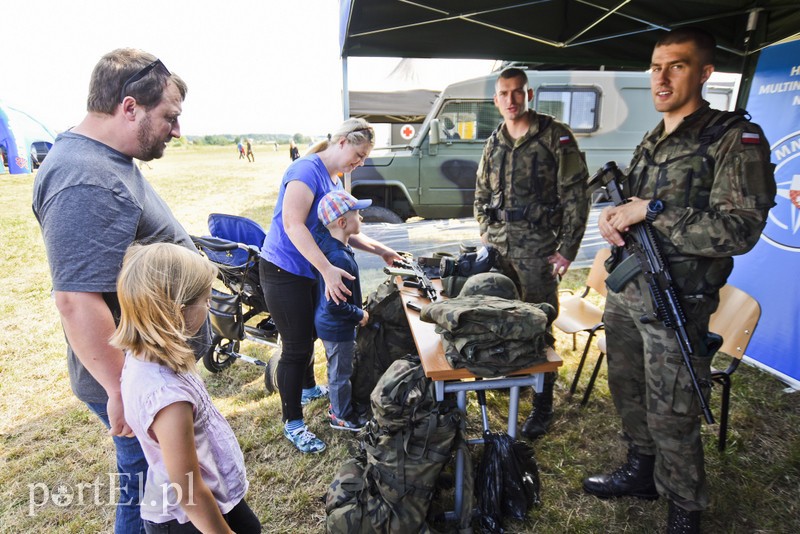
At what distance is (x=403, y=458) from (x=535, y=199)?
5.86 ft

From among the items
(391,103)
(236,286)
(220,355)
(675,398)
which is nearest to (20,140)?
(391,103)

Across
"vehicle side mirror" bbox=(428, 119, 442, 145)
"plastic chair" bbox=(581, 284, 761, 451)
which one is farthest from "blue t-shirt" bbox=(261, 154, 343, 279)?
"vehicle side mirror" bbox=(428, 119, 442, 145)

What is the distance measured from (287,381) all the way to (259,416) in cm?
68

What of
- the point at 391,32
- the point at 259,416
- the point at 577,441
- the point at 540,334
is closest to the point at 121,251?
the point at 540,334

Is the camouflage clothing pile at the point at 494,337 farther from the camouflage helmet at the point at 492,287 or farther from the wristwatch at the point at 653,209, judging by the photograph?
the wristwatch at the point at 653,209

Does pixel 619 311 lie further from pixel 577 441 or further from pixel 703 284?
pixel 577 441

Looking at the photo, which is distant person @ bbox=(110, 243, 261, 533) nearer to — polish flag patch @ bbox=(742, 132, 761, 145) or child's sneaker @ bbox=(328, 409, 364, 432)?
child's sneaker @ bbox=(328, 409, 364, 432)

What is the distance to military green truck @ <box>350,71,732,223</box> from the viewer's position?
679cm

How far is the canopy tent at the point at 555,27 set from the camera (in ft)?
10.2

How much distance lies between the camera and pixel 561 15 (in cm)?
356

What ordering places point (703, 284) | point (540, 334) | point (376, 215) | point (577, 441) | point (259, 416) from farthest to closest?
point (376, 215), point (259, 416), point (577, 441), point (703, 284), point (540, 334)

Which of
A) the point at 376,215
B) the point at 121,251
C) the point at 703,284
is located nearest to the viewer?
the point at 121,251

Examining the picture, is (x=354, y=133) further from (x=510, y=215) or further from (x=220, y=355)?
(x=220, y=355)

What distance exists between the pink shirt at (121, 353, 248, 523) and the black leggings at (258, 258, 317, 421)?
3.70 feet
